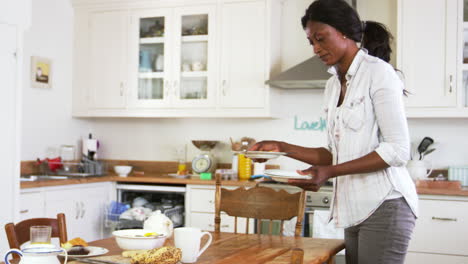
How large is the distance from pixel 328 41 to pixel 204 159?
8.94 ft

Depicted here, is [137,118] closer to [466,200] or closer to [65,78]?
[65,78]

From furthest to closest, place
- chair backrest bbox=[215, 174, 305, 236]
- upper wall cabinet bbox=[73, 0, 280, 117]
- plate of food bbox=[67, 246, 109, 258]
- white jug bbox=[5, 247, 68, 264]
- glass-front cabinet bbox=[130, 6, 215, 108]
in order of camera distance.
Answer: glass-front cabinet bbox=[130, 6, 215, 108] → upper wall cabinet bbox=[73, 0, 280, 117] → chair backrest bbox=[215, 174, 305, 236] → plate of food bbox=[67, 246, 109, 258] → white jug bbox=[5, 247, 68, 264]

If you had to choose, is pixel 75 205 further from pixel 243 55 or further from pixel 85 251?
pixel 85 251

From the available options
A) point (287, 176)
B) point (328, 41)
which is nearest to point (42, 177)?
point (287, 176)

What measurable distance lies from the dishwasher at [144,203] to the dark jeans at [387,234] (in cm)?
240

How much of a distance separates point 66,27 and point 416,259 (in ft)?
10.5

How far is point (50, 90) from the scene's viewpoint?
451cm

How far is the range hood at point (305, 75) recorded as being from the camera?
396 cm

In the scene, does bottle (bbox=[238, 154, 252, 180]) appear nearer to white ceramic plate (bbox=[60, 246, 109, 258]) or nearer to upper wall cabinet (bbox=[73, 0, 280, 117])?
upper wall cabinet (bbox=[73, 0, 280, 117])

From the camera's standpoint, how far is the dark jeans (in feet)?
5.53

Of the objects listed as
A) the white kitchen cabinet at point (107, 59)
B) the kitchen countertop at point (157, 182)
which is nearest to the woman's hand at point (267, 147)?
the kitchen countertop at point (157, 182)

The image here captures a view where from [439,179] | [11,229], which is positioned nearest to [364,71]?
[11,229]

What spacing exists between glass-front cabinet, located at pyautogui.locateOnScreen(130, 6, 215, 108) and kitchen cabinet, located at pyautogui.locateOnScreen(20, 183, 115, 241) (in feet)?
2.67

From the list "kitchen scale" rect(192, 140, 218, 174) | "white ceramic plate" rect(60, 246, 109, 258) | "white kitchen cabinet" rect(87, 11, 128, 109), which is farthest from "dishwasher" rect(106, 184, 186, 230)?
"white ceramic plate" rect(60, 246, 109, 258)
